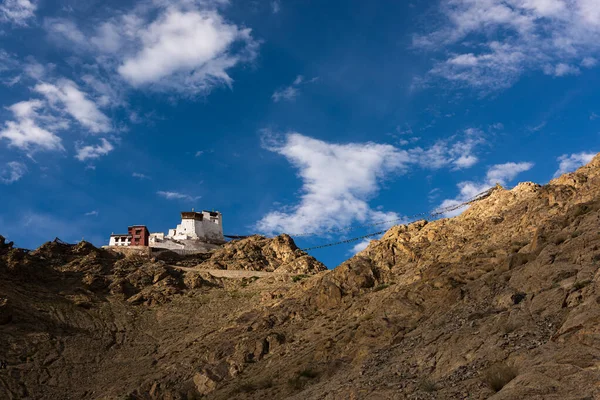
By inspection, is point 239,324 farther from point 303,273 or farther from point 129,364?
point 303,273

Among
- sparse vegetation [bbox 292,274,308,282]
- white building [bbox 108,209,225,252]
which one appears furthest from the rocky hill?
white building [bbox 108,209,225,252]

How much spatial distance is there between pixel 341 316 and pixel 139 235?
52.0 m

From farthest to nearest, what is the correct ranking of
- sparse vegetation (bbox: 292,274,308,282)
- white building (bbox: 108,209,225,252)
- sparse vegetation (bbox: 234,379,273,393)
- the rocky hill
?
1. white building (bbox: 108,209,225,252)
2. sparse vegetation (bbox: 292,274,308,282)
3. sparse vegetation (bbox: 234,379,273,393)
4. the rocky hill

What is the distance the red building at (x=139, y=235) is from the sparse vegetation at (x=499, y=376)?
6958 cm

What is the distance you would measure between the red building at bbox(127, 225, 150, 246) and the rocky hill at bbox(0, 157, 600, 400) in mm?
9956

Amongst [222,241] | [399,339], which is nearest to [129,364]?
[399,339]

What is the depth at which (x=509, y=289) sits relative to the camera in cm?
2397

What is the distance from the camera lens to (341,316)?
37.2m

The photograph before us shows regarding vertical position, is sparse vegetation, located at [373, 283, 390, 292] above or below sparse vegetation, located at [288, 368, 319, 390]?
above

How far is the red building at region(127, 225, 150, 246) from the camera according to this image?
266 feet

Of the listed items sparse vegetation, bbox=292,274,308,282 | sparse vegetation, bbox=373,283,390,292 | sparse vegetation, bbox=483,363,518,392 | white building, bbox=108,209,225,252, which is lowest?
sparse vegetation, bbox=483,363,518,392

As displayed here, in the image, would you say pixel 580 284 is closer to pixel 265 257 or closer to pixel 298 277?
pixel 298 277

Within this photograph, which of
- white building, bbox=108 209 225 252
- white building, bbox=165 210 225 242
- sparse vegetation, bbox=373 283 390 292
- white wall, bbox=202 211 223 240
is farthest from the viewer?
white wall, bbox=202 211 223 240

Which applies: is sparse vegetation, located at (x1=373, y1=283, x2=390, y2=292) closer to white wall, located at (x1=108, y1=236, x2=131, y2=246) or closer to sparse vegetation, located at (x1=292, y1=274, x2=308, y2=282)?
sparse vegetation, located at (x1=292, y1=274, x2=308, y2=282)
